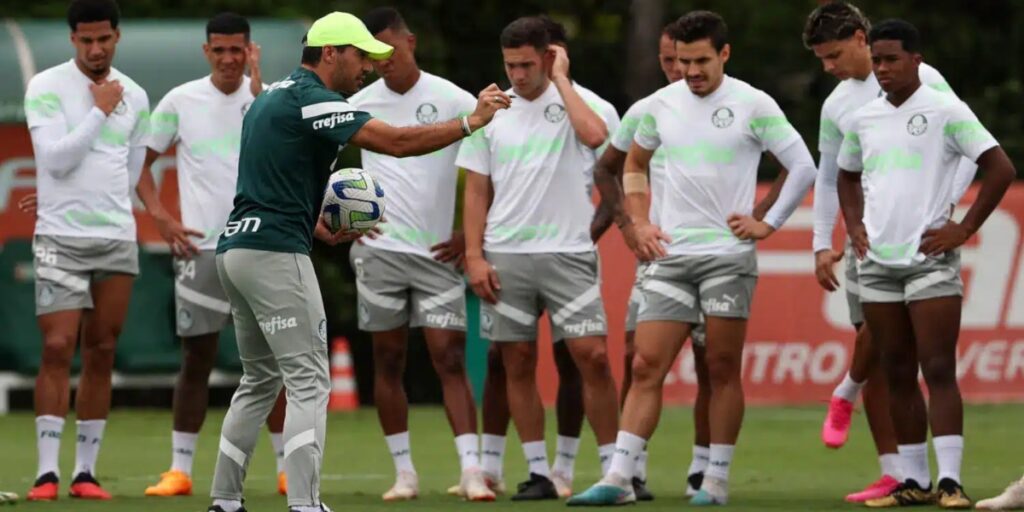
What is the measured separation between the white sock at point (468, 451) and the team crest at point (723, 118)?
2190 millimetres

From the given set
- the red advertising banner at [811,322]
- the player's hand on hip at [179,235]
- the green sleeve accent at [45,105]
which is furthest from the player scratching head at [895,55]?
the red advertising banner at [811,322]

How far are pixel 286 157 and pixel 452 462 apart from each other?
5.48 m

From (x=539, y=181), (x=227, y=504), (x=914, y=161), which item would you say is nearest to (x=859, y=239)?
(x=914, y=161)

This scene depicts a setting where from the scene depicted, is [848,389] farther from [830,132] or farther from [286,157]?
[286,157]

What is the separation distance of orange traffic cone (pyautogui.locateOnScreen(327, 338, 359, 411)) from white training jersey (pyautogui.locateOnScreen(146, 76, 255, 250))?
680cm

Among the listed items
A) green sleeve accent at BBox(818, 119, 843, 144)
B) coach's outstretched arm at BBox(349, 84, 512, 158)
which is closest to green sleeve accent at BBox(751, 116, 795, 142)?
green sleeve accent at BBox(818, 119, 843, 144)

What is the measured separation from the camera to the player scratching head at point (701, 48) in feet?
37.0

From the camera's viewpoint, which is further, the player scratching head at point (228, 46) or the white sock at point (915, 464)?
the player scratching head at point (228, 46)

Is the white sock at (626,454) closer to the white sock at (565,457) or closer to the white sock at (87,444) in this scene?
the white sock at (565,457)

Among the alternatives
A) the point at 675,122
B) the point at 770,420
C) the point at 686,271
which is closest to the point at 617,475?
the point at 686,271

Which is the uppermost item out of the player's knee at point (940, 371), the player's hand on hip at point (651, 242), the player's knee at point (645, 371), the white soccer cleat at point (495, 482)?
the player's hand on hip at point (651, 242)

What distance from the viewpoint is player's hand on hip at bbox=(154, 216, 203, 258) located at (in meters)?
12.4

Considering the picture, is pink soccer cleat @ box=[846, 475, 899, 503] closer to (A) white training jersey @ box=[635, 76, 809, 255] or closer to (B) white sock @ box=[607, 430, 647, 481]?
(B) white sock @ box=[607, 430, 647, 481]

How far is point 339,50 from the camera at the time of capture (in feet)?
32.1
